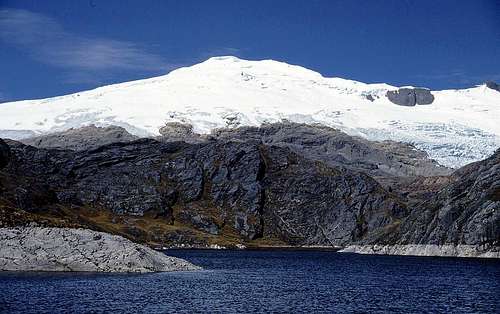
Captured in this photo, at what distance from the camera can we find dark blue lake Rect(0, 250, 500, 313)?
284 feet

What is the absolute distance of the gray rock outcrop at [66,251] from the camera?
11931 centimetres

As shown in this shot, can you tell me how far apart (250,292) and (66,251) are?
111 feet

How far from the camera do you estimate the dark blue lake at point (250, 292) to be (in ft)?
284

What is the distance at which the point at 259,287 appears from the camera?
115375 mm

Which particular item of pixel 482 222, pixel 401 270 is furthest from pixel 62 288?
pixel 482 222

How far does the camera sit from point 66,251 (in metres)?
123

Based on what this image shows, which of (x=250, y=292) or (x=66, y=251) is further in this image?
(x=66, y=251)

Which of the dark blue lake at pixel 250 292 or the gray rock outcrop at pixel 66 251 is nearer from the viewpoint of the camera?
the dark blue lake at pixel 250 292

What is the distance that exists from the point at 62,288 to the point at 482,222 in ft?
432

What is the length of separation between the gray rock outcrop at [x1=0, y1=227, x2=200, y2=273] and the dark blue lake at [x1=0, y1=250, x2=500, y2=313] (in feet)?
14.6

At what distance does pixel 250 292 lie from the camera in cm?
10675

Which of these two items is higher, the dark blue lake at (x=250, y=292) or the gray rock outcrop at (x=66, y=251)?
the gray rock outcrop at (x=66, y=251)

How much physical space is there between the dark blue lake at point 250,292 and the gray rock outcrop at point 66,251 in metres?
4.46

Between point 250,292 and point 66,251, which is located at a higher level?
point 66,251
